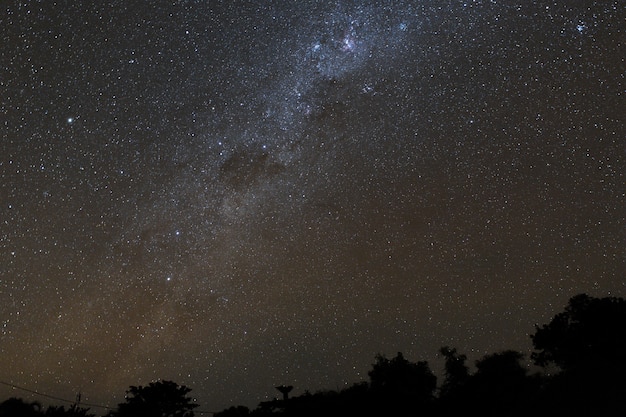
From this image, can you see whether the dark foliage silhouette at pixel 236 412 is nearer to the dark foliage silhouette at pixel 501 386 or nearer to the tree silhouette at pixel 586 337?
the dark foliage silhouette at pixel 501 386

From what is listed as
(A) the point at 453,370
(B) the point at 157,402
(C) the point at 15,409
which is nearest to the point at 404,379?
(A) the point at 453,370

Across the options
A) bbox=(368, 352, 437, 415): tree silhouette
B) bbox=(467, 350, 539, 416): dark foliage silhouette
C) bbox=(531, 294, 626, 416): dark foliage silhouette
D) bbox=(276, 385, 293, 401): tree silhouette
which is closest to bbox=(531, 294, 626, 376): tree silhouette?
bbox=(531, 294, 626, 416): dark foliage silhouette

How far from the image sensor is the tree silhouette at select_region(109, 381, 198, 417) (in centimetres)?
2719

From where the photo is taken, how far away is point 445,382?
145ft

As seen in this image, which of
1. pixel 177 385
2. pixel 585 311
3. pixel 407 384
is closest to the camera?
pixel 177 385

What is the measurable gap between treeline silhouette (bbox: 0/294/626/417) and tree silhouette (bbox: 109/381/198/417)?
5 centimetres

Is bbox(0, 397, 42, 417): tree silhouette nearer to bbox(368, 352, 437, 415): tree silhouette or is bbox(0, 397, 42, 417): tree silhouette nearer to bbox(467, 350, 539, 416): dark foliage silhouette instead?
bbox(467, 350, 539, 416): dark foliage silhouette

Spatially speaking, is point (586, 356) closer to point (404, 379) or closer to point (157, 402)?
point (404, 379)

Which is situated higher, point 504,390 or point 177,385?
point 177,385

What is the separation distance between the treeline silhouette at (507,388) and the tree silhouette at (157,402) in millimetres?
54

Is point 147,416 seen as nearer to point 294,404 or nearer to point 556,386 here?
point 294,404

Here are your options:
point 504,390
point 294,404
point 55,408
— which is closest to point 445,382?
point 504,390

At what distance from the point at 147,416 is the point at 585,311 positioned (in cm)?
3107

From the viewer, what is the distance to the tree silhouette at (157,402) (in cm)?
2719
